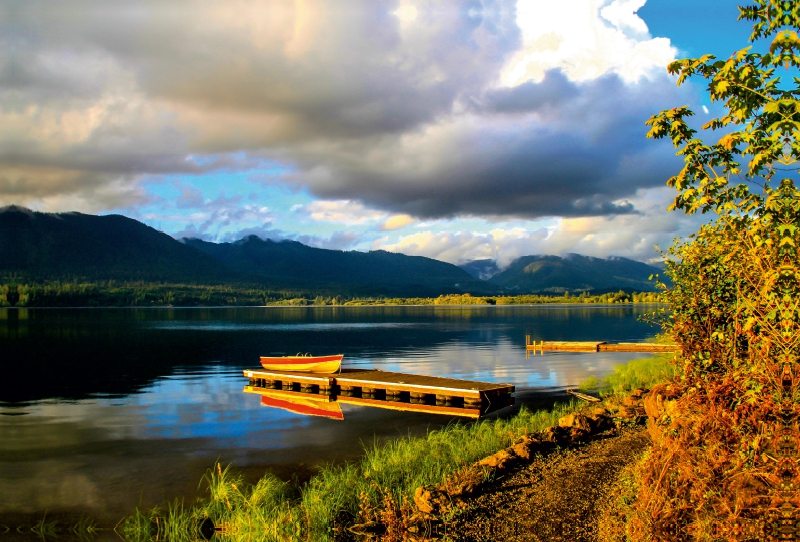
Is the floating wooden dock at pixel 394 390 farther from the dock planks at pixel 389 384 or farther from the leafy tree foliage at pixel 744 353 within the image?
the leafy tree foliage at pixel 744 353

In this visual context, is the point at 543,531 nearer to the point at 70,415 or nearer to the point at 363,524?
the point at 363,524

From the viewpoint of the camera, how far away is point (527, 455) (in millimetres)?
13406

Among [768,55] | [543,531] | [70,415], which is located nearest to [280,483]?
[543,531]

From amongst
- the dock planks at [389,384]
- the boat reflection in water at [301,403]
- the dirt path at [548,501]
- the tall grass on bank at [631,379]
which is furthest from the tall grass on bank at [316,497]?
the tall grass on bank at [631,379]

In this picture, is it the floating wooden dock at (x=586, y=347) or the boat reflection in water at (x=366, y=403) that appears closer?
the boat reflection in water at (x=366, y=403)

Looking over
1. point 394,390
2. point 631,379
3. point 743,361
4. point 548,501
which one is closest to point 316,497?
point 548,501

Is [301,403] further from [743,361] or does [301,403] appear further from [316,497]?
[743,361]

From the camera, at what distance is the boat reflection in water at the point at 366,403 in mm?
26250

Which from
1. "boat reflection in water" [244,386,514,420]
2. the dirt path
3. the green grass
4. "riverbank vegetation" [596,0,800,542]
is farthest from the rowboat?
"riverbank vegetation" [596,0,800,542]

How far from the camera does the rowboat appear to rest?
3397cm

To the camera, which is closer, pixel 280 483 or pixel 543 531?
pixel 543 531

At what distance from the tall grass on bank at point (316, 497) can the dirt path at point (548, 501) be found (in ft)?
4.86

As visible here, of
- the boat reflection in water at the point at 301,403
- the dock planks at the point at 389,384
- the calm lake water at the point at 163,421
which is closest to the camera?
the calm lake water at the point at 163,421

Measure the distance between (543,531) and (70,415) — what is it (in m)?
24.6
